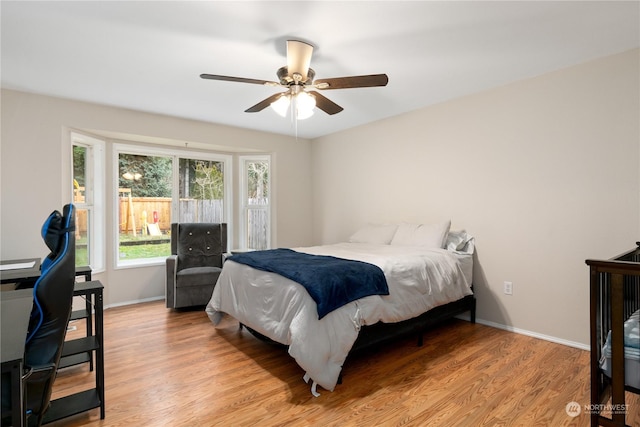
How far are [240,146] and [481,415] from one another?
4.17 meters

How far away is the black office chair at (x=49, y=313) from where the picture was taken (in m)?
1.16

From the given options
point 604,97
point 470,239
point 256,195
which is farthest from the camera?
point 256,195

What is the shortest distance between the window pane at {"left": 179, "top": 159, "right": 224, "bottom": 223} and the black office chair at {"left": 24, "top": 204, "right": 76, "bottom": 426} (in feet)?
11.8

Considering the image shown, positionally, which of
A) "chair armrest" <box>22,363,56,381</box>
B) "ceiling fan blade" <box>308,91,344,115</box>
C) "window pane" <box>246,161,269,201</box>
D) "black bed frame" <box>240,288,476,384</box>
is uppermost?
"ceiling fan blade" <box>308,91,344,115</box>

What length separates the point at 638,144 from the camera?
2.48 meters

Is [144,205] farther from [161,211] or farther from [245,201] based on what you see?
[245,201]

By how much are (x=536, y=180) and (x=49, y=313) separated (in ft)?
11.5

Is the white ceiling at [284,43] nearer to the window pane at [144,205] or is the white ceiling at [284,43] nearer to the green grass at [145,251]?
the window pane at [144,205]

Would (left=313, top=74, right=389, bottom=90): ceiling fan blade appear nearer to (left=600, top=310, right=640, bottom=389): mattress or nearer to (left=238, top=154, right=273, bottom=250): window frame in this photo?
(left=600, top=310, right=640, bottom=389): mattress

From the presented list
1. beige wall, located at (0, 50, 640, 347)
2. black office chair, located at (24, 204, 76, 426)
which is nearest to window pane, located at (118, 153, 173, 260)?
beige wall, located at (0, 50, 640, 347)

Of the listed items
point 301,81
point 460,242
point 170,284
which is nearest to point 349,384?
point 460,242

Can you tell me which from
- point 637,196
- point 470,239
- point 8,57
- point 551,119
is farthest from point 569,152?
point 8,57

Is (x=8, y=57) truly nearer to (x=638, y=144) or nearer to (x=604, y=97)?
(x=604, y=97)

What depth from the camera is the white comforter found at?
213 cm
